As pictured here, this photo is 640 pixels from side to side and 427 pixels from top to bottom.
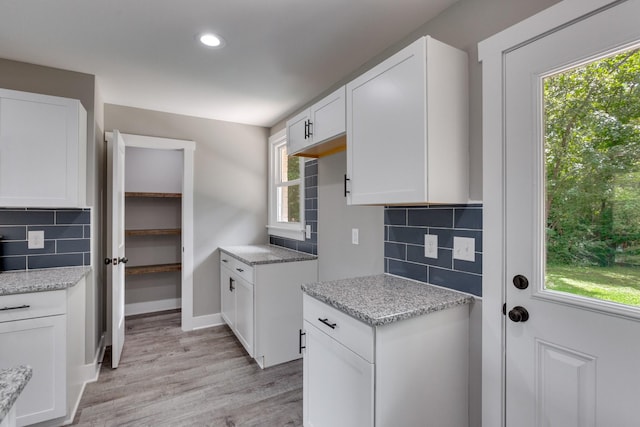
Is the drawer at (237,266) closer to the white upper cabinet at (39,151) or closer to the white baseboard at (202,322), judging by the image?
the white baseboard at (202,322)

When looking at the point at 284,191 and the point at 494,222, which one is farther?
the point at 284,191

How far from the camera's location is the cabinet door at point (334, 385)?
133 centimetres

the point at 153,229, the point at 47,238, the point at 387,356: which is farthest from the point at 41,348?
the point at 153,229

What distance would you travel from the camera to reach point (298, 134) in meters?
2.47

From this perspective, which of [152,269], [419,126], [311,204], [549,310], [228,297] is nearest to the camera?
[549,310]

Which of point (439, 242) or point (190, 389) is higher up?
point (439, 242)

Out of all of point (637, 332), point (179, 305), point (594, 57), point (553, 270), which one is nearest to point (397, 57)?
point (594, 57)

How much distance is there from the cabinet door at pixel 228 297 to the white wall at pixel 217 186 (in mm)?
145

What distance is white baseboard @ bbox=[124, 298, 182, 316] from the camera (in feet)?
12.8

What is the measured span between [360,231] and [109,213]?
2.30m

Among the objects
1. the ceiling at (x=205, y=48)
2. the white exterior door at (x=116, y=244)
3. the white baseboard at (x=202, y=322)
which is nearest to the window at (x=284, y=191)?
the ceiling at (x=205, y=48)

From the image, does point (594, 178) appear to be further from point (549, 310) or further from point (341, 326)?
point (341, 326)

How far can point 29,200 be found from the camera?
2.00 m

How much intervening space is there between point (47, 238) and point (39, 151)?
2.27 ft
